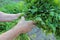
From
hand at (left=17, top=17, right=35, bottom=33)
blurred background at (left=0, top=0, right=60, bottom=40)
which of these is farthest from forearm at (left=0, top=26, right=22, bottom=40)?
blurred background at (left=0, top=0, right=60, bottom=40)

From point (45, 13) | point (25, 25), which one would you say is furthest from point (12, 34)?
point (45, 13)

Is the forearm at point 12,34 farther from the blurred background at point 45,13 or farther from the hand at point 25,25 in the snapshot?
the blurred background at point 45,13

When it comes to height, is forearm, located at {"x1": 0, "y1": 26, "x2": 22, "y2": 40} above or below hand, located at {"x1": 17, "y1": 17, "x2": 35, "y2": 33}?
below

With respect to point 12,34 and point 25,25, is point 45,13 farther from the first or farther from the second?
point 12,34

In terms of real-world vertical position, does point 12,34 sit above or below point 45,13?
below

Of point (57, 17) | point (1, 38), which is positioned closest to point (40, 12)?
point (57, 17)

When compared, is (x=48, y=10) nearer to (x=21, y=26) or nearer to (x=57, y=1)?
(x=57, y=1)

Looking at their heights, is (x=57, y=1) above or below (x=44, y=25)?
above

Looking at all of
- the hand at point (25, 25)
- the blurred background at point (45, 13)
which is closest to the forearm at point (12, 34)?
the hand at point (25, 25)

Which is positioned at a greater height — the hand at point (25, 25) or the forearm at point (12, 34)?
the hand at point (25, 25)

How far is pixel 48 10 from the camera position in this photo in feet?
6.38

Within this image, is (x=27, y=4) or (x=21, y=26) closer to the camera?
(x=21, y=26)

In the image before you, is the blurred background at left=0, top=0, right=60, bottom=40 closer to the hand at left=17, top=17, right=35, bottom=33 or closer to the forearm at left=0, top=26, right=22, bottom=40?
the hand at left=17, top=17, right=35, bottom=33

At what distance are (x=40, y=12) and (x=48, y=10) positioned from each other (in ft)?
0.28
